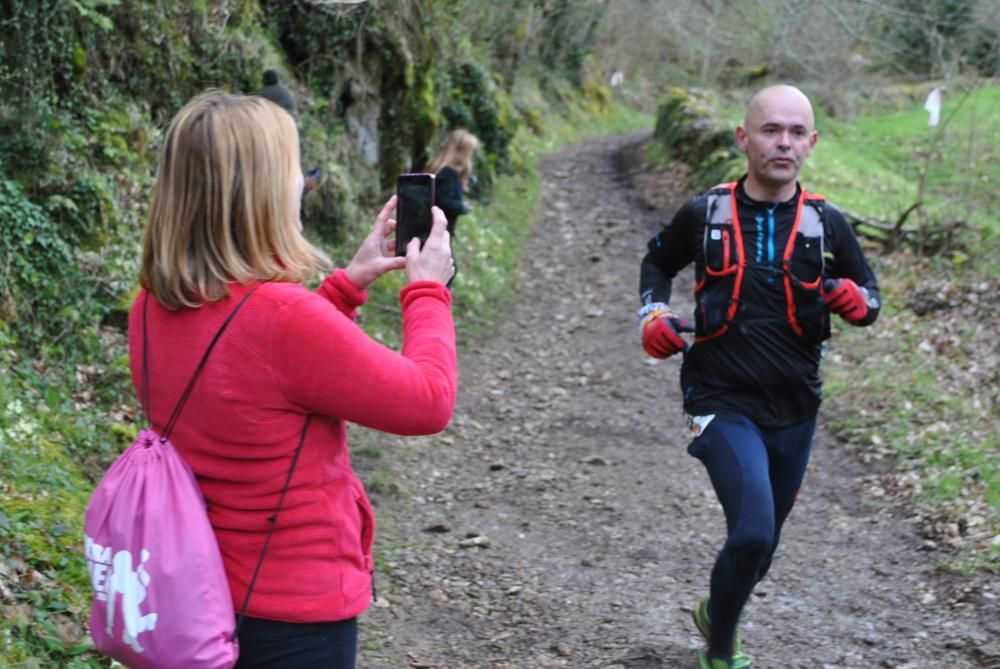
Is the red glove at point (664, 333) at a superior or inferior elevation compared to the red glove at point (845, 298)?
inferior

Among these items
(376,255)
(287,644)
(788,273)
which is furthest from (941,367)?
(287,644)

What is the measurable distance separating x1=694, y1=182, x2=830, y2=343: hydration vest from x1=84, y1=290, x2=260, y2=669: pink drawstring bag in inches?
91.4

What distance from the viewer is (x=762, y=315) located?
3.88 metres

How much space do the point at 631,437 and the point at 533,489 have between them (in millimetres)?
1428

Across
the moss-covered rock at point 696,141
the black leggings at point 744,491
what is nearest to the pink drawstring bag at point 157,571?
the black leggings at point 744,491

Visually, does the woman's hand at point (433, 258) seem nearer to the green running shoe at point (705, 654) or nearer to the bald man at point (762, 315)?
the bald man at point (762, 315)

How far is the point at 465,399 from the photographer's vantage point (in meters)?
8.98

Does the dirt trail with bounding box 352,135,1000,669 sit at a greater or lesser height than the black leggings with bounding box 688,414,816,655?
lesser

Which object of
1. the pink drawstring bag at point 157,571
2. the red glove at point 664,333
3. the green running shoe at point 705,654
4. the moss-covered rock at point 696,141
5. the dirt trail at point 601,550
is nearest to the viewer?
the pink drawstring bag at point 157,571

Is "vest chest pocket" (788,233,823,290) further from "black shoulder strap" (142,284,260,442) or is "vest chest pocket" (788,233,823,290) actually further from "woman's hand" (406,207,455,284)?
"black shoulder strap" (142,284,260,442)

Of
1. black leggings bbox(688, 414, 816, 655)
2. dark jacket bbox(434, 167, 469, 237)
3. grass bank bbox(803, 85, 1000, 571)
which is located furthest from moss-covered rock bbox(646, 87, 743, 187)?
black leggings bbox(688, 414, 816, 655)

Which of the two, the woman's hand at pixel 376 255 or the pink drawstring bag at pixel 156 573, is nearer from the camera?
the pink drawstring bag at pixel 156 573

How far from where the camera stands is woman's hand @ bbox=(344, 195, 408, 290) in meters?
2.43

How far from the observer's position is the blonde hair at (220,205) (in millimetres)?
2037
